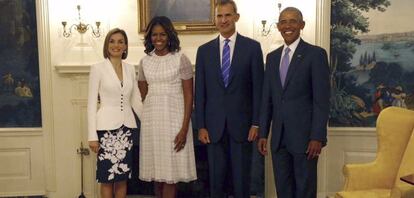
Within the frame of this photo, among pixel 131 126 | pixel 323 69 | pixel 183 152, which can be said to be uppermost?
pixel 323 69

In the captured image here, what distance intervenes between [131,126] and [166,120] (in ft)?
0.78

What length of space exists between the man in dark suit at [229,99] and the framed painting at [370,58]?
1.28m

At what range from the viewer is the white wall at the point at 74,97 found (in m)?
3.84

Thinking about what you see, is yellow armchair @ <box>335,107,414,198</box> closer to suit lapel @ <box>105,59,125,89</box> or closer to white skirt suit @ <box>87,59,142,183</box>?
white skirt suit @ <box>87,59,142,183</box>

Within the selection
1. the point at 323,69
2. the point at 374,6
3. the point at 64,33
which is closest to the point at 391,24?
the point at 374,6

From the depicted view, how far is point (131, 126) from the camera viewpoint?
9.69 feet

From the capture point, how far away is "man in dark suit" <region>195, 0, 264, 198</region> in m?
2.81

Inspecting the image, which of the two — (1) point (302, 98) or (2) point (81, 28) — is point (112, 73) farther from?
(1) point (302, 98)

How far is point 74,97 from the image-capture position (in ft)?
13.0

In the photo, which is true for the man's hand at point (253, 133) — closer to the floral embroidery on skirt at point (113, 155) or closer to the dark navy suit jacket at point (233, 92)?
the dark navy suit jacket at point (233, 92)

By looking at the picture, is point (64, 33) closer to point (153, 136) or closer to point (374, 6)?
point (153, 136)

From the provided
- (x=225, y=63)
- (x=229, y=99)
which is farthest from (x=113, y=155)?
(x=225, y=63)

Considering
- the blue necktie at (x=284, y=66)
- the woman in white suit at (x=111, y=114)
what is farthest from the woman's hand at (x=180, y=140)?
the blue necktie at (x=284, y=66)

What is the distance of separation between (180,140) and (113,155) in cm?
45
